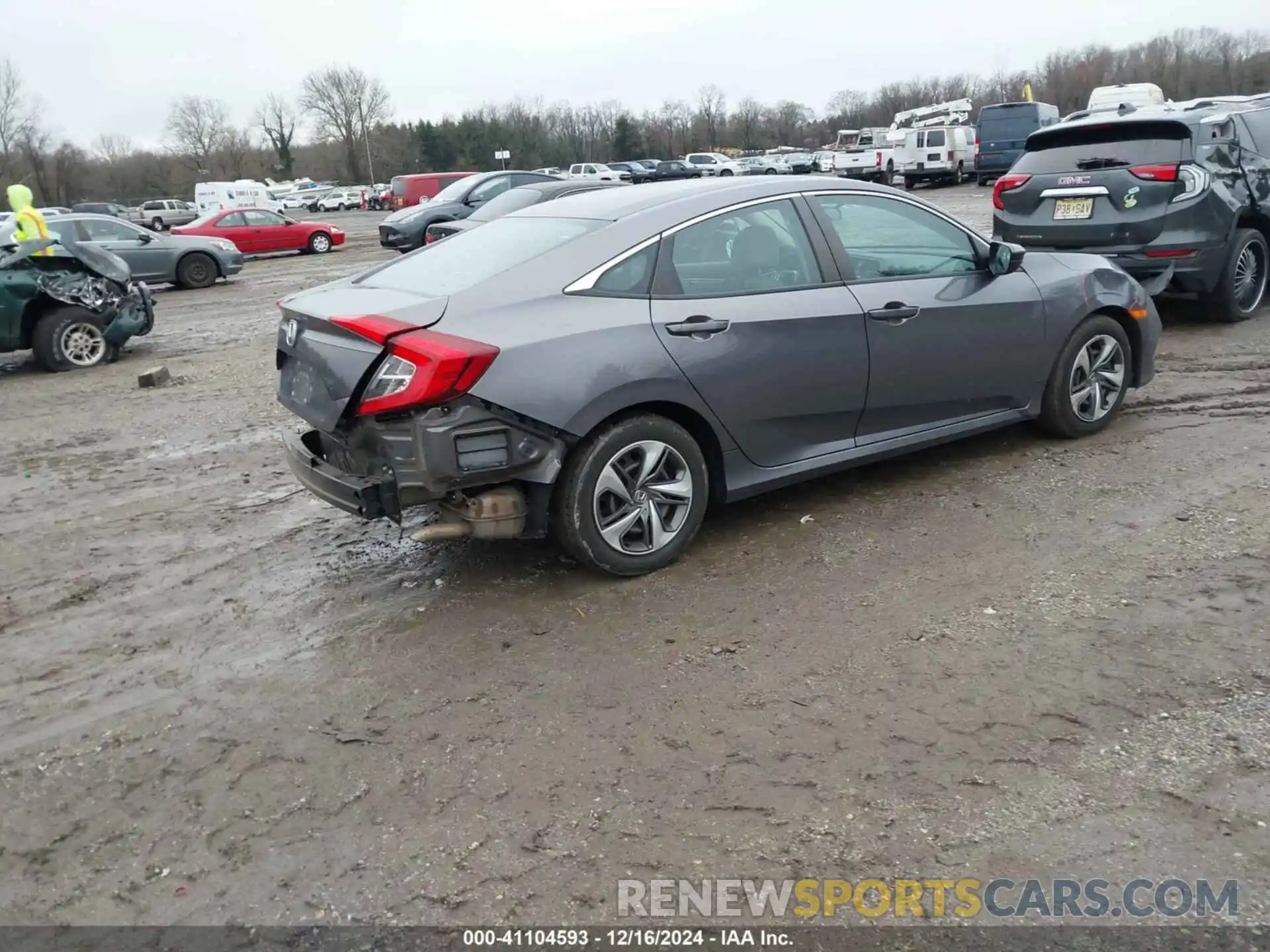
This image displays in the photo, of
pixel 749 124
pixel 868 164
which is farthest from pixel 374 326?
pixel 749 124

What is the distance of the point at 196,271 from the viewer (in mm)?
19203

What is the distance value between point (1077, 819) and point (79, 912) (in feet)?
8.60

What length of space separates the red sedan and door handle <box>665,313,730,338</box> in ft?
75.9

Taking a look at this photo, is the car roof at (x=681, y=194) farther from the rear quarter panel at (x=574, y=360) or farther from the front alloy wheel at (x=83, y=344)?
the front alloy wheel at (x=83, y=344)

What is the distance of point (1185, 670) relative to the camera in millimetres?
3436

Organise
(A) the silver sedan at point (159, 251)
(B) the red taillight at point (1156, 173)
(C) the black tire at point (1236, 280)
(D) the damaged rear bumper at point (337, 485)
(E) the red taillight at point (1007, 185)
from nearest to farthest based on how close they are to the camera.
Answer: (D) the damaged rear bumper at point (337, 485)
(B) the red taillight at point (1156, 173)
(C) the black tire at point (1236, 280)
(E) the red taillight at point (1007, 185)
(A) the silver sedan at point (159, 251)

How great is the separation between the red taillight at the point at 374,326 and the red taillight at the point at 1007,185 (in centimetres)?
654

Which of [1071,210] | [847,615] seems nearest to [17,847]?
[847,615]

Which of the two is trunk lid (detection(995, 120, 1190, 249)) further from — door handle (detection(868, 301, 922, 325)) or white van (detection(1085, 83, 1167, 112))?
white van (detection(1085, 83, 1167, 112))

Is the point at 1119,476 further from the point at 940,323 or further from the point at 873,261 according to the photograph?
the point at 873,261

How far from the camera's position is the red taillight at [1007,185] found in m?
8.88

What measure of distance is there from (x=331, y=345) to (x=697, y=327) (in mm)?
1510

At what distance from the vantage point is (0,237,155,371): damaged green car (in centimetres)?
1023

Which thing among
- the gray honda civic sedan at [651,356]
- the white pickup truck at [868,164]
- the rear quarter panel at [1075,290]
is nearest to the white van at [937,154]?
the white pickup truck at [868,164]
